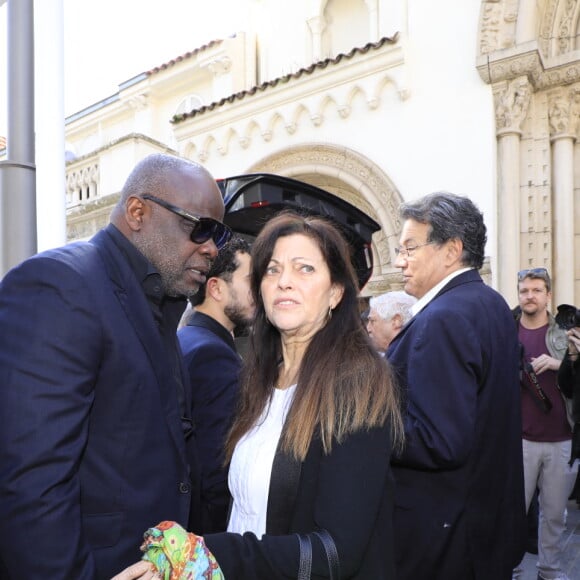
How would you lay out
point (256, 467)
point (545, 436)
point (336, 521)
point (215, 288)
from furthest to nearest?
point (545, 436) < point (215, 288) < point (256, 467) < point (336, 521)

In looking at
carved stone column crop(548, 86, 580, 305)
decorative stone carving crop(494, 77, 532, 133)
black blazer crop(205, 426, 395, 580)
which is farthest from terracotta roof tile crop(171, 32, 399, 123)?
black blazer crop(205, 426, 395, 580)

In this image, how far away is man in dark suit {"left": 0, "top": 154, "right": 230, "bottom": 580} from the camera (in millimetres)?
1281

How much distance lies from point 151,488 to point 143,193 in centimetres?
82

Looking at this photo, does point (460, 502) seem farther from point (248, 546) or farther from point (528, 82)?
point (528, 82)

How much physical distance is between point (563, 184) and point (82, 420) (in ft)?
21.6

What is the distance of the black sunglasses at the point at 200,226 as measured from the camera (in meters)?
1.69

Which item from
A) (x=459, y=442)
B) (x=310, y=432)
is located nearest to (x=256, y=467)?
(x=310, y=432)

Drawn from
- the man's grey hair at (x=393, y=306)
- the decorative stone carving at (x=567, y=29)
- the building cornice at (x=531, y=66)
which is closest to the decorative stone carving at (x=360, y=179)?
the building cornice at (x=531, y=66)

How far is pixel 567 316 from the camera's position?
422cm

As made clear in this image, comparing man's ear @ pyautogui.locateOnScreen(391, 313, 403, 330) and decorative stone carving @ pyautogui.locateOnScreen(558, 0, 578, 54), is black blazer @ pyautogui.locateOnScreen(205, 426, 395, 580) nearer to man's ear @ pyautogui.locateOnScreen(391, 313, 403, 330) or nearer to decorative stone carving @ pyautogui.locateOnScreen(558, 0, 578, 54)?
man's ear @ pyautogui.locateOnScreen(391, 313, 403, 330)

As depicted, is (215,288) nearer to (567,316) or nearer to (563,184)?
(567,316)

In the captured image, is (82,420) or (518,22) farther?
(518,22)

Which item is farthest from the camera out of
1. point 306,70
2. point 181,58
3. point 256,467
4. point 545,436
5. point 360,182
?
point 181,58

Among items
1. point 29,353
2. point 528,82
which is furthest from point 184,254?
point 528,82
